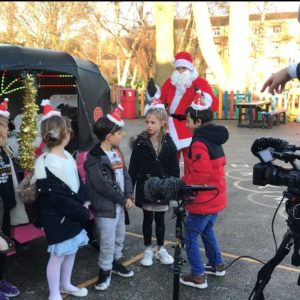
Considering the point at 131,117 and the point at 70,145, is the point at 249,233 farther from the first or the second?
the point at 131,117

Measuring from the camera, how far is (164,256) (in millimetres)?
4379

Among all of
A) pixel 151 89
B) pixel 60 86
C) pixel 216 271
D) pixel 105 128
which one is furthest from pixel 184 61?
pixel 216 271

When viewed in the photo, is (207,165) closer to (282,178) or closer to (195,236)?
(195,236)

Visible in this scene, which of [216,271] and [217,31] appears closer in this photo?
[216,271]

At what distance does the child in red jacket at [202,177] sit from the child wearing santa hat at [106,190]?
0.59m

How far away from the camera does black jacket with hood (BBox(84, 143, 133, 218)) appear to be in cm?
371

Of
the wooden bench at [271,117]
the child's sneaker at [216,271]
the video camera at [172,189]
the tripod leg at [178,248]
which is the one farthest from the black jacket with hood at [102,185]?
the wooden bench at [271,117]

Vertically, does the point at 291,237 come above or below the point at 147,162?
below

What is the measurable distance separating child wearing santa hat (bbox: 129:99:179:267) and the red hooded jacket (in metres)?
0.43

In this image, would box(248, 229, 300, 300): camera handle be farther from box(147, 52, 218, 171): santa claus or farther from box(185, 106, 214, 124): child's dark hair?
box(147, 52, 218, 171): santa claus

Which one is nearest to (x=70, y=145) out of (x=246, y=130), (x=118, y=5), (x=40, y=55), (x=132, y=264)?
(x=40, y=55)

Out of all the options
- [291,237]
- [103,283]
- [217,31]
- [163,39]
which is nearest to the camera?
[291,237]

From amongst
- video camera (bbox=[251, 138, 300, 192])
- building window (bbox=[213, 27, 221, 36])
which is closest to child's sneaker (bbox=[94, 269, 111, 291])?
video camera (bbox=[251, 138, 300, 192])

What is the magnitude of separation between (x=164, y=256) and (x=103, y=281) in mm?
786
